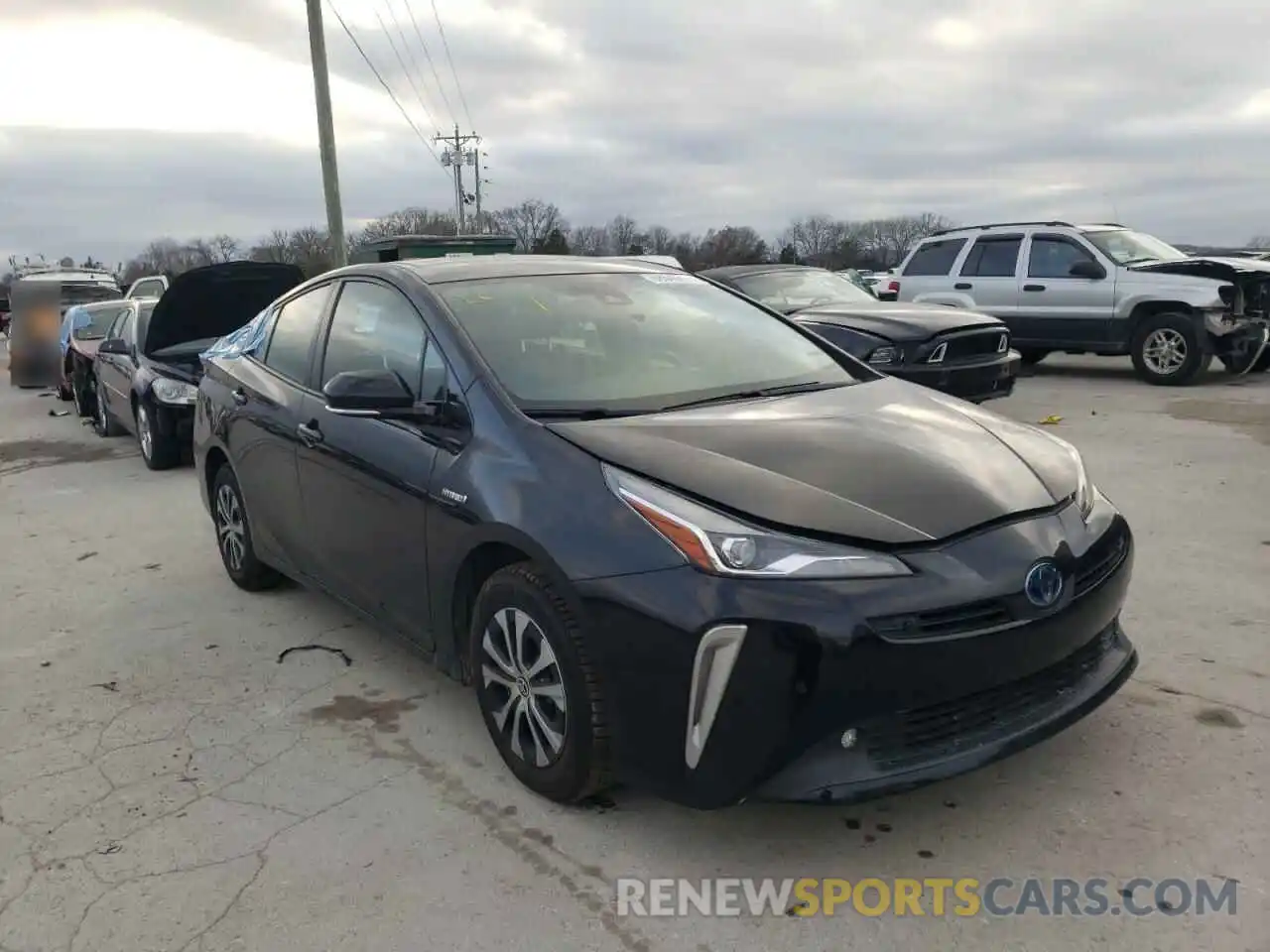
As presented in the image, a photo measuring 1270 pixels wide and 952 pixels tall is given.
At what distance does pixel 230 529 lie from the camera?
5.27 m

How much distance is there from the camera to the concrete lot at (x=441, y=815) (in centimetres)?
254

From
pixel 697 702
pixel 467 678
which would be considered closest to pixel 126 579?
pixel 467 678

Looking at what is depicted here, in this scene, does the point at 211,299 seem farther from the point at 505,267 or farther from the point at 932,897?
the point at 932,897

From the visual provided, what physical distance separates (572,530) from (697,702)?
0.59 meters

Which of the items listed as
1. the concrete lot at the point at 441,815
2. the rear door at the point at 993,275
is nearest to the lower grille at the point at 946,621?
the concrete lot at the point at 441,815

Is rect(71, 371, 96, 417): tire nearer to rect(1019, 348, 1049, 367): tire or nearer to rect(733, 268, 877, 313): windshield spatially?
rect(733, 268, 877, 313): windshield

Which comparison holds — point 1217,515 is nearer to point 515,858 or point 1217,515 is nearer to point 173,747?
point 515,858

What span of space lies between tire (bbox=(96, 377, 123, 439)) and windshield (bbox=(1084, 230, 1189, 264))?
1165 centimetres

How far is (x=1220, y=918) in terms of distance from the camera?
7.97ft

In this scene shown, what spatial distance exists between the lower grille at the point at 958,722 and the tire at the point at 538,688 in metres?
0.75

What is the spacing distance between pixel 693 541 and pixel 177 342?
28.1ft

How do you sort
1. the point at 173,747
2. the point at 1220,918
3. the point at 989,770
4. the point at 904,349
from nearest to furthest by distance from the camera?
the point at 1220,918, the point at 989,770, the point at 173,747, the point at 904,349

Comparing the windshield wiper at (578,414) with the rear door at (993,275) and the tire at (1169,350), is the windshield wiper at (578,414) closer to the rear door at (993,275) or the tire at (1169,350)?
the tire at (1169,350)

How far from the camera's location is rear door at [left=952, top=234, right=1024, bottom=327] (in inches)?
500
